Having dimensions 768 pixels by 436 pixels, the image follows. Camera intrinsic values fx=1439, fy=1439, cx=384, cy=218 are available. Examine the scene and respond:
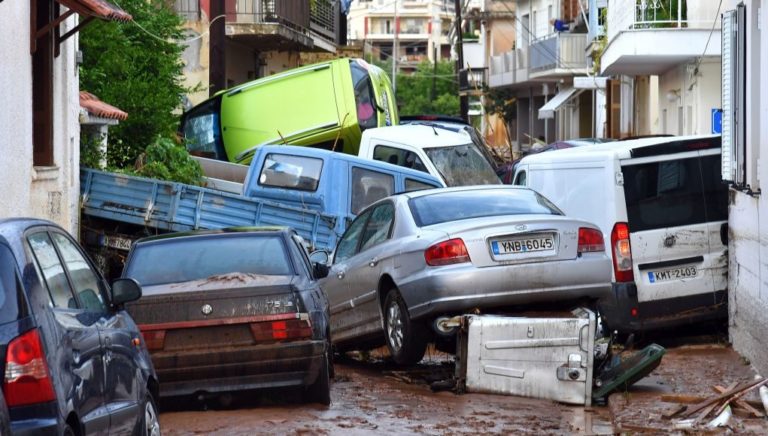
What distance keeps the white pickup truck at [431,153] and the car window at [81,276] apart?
49.2 feet

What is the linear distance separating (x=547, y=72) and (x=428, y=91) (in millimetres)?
45507

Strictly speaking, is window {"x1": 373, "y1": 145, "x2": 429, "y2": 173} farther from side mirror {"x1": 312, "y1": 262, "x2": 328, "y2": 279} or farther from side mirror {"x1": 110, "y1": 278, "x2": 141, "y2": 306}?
side mirror {"x1": 110, "y1": 278, "x2": 141, "y2": 306}

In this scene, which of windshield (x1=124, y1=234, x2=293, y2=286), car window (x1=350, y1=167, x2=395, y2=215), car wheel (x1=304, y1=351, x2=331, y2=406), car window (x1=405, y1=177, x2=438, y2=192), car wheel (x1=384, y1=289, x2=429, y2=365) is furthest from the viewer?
car window (x1=405, y1=177, x2=438, y2=192)

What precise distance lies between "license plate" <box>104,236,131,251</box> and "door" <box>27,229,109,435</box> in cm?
1240

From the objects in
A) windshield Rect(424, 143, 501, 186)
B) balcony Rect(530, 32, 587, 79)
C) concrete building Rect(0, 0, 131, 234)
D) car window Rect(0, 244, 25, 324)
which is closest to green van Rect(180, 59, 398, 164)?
windshield Rect(424, 143, 501, 186)

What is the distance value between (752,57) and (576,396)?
11.2 ft

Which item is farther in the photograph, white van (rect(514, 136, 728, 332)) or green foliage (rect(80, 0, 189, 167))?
green foliage (rect(80, 0, 189, 167))

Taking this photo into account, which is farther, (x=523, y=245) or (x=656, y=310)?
(x=656, y=310)

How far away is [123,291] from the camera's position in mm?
7707

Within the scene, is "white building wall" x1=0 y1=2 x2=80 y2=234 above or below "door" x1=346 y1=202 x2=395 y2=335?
above

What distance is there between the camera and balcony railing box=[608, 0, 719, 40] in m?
25.6

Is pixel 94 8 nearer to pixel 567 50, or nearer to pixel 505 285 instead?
pixel 505 285

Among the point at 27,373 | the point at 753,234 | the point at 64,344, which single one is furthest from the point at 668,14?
the point at 27,373

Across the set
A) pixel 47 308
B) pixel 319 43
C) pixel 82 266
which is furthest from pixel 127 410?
pixel 319 43
